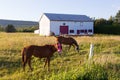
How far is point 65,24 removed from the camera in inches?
2440

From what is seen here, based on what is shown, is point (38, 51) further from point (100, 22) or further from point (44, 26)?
point (100, 22)

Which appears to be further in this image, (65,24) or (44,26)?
(44,26)

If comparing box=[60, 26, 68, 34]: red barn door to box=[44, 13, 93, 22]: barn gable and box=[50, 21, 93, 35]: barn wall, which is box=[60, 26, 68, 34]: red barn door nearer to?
box=[50, 21, 93, 35]: barn wall

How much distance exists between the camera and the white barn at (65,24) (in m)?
61.0

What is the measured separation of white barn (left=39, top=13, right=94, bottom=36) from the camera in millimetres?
61013

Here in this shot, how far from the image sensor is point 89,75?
11.0m

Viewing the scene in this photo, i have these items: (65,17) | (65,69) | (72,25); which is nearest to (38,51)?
(65,69)

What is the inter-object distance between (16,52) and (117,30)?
168 ft

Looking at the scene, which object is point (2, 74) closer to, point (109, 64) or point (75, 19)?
point (109, 64)

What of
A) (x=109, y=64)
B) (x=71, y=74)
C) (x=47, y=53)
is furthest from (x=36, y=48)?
(x=71, y=74)

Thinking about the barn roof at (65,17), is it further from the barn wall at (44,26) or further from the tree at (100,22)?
the tree at (100,22)

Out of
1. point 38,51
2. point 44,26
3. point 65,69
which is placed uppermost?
point 44,26

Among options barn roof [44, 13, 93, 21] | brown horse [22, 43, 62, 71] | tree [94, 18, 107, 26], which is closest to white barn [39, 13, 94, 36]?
barn roof [44, 13, 93, 21]

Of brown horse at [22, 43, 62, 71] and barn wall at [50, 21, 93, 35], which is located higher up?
barn wall at [50, 21, 93, 35]
